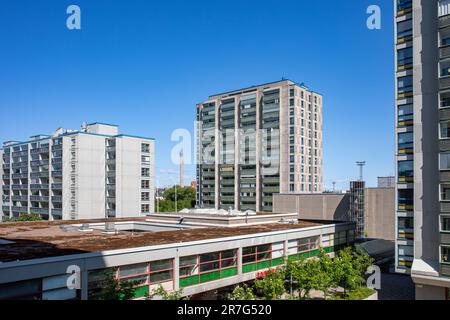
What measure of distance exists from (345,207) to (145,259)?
35842 mm

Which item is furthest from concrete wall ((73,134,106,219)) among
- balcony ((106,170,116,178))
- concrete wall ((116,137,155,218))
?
concrete wall ((116,137,155,218))

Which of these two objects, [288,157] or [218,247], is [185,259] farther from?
[288,157]

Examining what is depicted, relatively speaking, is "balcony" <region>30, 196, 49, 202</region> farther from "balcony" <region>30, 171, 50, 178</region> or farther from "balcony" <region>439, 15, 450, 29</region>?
"balcony" <region>439, 15, 450, 29</region>

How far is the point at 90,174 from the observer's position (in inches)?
2510

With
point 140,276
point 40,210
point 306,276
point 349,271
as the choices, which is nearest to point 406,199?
point 349,271

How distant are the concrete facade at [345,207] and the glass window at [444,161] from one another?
19.1 metres

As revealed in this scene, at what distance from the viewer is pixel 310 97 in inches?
3113

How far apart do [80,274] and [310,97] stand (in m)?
70.2

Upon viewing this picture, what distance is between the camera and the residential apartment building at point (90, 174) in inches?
2494

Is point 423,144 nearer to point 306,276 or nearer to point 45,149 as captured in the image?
point 306,276

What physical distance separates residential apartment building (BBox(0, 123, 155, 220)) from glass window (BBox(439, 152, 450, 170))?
52.6 metres

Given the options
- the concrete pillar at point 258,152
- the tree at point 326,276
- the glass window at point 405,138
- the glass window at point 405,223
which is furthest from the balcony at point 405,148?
the concrete pillar at point 258,152

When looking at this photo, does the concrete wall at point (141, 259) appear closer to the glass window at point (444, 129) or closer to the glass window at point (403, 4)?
the glass window at point (444, 129)

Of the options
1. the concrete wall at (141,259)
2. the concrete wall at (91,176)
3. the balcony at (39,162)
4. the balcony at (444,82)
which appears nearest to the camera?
the concrete wall at (141,259)
